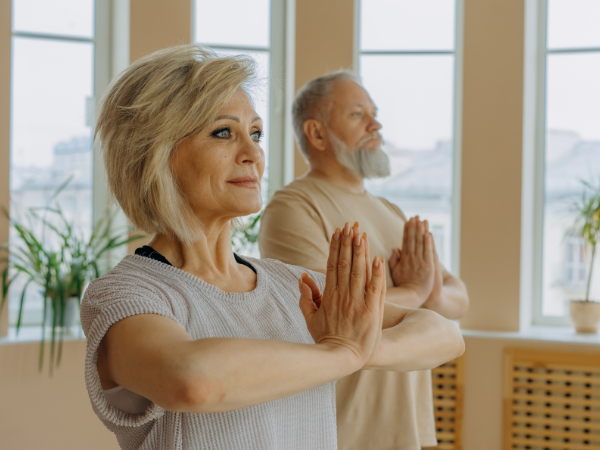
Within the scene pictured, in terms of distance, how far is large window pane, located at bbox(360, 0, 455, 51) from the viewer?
151 inches

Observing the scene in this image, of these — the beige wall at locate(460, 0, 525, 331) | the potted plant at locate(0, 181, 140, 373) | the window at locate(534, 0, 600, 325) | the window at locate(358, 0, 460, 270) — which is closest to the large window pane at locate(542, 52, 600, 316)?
the window at locate(534, 0, 600, 325)

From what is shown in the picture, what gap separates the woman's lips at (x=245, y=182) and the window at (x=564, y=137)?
10.2ft

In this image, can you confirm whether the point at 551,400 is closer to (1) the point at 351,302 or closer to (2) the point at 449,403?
(2) the point at 449,403

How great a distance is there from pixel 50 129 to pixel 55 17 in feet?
2.36

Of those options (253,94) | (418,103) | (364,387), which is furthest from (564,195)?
(253,94)

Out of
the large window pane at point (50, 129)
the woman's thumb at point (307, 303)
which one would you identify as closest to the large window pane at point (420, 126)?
the large window pane at point (50, 129)

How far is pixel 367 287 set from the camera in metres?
0.91

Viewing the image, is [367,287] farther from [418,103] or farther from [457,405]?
[418,103]

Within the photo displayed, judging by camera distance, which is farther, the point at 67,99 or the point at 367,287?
the point at 67,99

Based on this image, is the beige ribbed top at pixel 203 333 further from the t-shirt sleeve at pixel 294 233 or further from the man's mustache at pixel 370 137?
the man's mustache at pixel 370 137

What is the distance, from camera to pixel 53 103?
3668mm

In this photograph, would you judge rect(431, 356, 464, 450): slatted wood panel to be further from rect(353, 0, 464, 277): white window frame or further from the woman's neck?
the woman's neck

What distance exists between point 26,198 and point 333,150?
7.79 feet

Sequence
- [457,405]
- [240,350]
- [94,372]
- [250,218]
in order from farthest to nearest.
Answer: [250,218] < [457,405] < [94,372] < [240,350]
